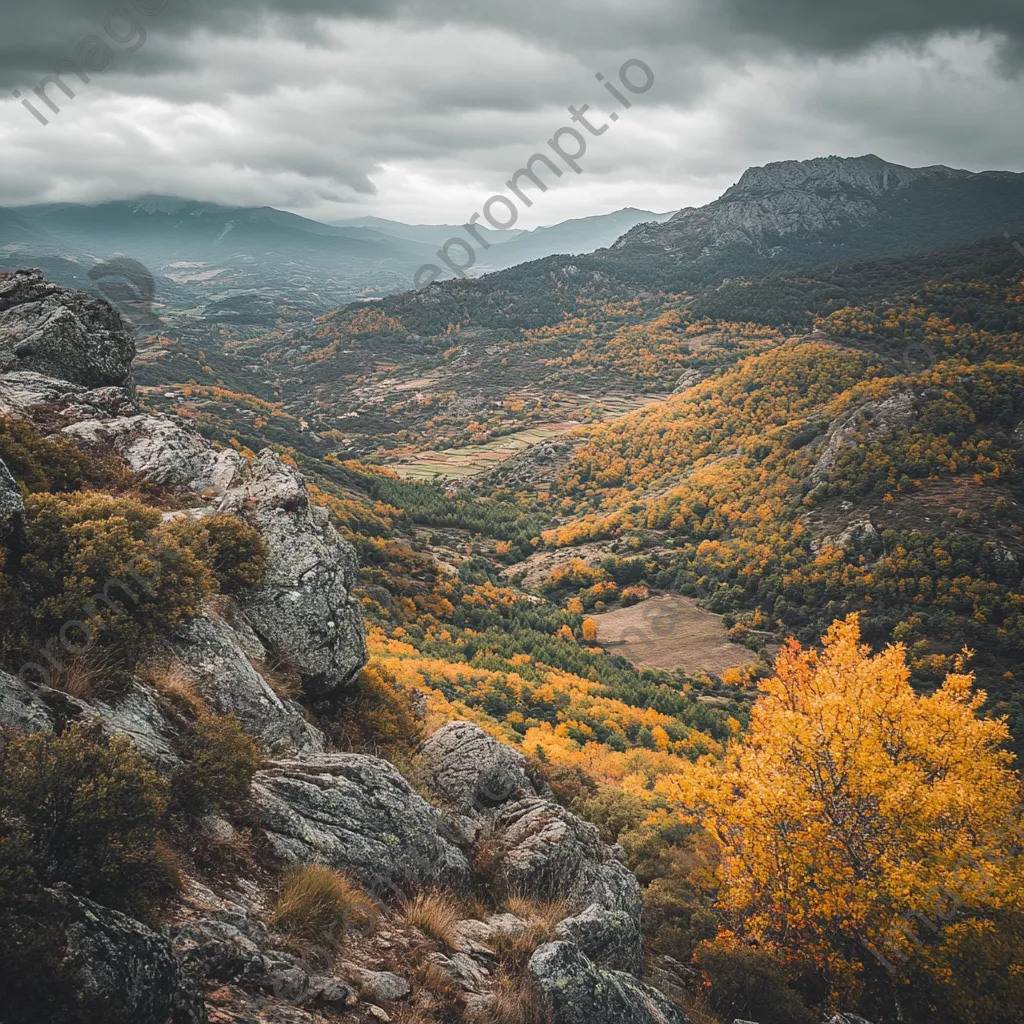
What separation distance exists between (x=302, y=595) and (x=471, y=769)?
6.12 m

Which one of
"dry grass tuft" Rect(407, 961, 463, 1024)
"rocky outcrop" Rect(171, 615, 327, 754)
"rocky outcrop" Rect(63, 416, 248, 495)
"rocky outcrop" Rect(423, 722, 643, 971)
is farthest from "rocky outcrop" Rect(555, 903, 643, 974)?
"rocky outcrop" Rect(63, 416, 248, 495)

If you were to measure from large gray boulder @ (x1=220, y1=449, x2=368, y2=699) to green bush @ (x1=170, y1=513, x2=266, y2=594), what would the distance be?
0.42m

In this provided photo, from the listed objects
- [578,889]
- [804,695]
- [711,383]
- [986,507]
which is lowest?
[578,889]

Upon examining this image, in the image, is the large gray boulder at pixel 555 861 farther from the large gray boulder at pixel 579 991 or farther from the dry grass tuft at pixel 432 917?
the large gray boulder at pixel 579 991

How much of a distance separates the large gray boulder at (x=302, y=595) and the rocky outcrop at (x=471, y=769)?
308 centimetres

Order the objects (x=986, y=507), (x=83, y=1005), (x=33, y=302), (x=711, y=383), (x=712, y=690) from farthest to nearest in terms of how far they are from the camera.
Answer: (x=711, y=383) < (x=986, y=507) < (x=712, y=690) < (x=33, y=302) < (x=83, y=1005)

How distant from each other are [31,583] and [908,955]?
64.3ft

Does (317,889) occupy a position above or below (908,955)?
below

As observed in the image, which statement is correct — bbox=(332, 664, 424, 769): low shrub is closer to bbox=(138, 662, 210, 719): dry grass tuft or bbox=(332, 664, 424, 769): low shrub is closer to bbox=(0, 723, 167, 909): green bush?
bbox=(138, 662, 210, 719): dry grass tuft

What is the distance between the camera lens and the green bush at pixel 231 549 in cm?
1308

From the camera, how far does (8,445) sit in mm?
11883

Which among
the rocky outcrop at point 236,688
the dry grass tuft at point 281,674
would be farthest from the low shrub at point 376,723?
the rocky outcrop at point 236,688

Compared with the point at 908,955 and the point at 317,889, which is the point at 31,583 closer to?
the point at 317,889

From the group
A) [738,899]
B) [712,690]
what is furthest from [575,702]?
[738,899]
